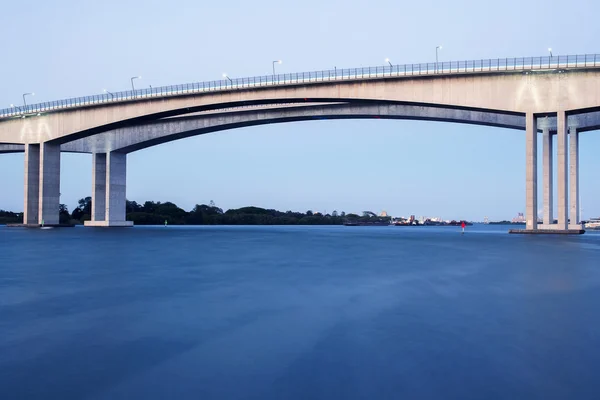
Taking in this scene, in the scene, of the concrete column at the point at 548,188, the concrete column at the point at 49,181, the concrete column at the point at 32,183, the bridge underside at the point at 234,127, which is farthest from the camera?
the concrete column at the point at 32,183

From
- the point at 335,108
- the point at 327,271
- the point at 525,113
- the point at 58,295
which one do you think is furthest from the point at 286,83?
the point at 58,295

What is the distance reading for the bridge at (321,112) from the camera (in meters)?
42.7

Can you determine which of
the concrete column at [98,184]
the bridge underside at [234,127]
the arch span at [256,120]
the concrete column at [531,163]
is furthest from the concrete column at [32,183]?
the concrete column at [531,163]

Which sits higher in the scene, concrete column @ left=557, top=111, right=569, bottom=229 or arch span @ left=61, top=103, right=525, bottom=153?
arch span @ left=61, top=103, right=525, bottom=153

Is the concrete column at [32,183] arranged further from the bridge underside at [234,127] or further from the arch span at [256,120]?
the arch span at [256,120]

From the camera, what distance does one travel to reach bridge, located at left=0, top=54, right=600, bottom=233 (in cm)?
4269

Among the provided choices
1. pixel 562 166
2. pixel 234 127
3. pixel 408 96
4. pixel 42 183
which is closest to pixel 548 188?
pixel 562 166

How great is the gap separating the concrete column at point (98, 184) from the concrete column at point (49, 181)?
246 inches

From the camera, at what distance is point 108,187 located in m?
67.7

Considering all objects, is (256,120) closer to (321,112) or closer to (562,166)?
(321,112)

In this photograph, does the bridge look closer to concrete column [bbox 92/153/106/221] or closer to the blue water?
concrete column [bbox 92/153/106/221]

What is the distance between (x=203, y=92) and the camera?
2087 inches

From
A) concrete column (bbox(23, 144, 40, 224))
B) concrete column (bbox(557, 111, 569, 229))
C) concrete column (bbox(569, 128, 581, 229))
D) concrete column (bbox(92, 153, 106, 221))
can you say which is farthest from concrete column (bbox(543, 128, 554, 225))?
concrete column (bbox(23, 144, 40, 224))

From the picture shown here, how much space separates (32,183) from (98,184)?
8.70 m
